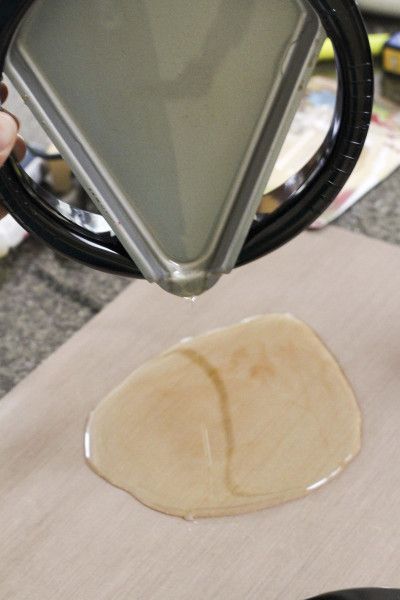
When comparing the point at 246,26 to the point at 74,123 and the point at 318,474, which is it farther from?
the point at 318,474

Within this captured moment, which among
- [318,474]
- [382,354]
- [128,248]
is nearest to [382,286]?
[382,354]

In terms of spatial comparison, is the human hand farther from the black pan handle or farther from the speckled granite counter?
the speckled granite counter

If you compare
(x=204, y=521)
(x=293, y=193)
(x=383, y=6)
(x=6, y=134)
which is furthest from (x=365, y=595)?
(x=383, y=6)

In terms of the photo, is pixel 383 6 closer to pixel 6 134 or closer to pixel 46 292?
pixel 46 292

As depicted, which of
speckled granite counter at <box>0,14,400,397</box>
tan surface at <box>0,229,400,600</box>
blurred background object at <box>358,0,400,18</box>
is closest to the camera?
tan surface at <box>0,229,400,600</box>

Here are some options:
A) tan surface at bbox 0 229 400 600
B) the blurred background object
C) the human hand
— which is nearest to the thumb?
the human hand

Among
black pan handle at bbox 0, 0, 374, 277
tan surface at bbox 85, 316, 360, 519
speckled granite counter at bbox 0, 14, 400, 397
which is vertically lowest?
tan surface at bbox 85, 316, 360, 519
